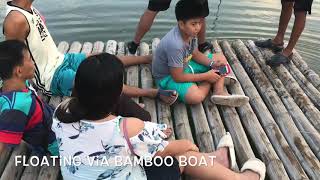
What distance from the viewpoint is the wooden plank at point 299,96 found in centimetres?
379

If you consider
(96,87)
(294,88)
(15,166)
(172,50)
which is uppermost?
(96,87)

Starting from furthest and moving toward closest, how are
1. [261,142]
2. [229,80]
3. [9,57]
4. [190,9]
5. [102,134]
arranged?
[229,80] → [190,9] → [261,142] → [9,57] → [102,134]

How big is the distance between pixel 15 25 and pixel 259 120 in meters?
2.20

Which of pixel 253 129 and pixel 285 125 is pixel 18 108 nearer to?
pixel 253 129

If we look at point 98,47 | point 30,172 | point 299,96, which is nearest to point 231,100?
point 299,96

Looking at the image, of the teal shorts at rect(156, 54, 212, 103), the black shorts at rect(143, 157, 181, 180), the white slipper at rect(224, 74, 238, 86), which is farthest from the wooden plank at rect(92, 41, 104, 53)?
the black shorts at rect(143, 157, 181, 180)

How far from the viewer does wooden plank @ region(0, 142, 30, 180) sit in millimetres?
2992

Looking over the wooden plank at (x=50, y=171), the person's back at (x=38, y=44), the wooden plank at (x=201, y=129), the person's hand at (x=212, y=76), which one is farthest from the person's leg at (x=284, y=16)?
the wooden plank at (x=50, y=171)

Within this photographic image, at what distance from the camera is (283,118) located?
12.2 feet

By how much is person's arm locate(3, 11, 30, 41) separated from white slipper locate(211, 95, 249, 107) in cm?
173

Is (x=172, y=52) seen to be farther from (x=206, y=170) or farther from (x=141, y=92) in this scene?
(x=206, y=170)

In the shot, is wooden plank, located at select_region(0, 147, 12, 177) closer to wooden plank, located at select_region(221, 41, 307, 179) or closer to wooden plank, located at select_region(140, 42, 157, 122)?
wooden plank, located at select_region(140, 42, 157, 122)

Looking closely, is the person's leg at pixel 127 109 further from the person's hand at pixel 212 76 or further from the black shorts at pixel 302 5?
the black shorts at pixel 302 5

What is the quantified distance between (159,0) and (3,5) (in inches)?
154
